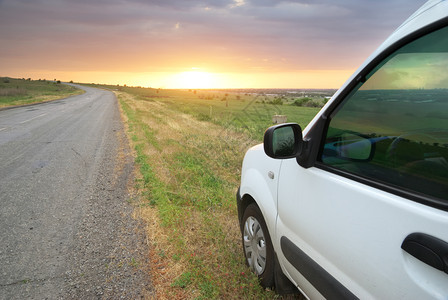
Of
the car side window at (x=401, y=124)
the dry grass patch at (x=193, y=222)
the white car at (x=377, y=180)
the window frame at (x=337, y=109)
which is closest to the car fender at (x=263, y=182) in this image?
the white car at (x=377, y=180)

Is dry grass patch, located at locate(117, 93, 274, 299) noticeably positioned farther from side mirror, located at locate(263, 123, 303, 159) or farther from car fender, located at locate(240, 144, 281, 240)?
side mirror, located at locate(263, 123, 303, 159)

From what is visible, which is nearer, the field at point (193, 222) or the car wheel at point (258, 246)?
the car wheel at point (258, 246)

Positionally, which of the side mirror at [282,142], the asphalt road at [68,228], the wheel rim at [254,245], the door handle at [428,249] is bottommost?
the asphalt road at [68,228]

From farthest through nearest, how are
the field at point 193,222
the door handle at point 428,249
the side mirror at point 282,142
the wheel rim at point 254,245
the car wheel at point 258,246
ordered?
the field at point 193,222 → the wheel rim at point 254,245 → the car wheel at point 258,246 → the side mirror at point 282,142 → the door handle at point 428,249

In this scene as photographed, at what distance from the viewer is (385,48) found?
1.40 meters

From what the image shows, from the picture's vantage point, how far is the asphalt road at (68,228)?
116 inches

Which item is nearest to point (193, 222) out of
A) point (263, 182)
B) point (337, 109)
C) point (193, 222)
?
point (193, 222)

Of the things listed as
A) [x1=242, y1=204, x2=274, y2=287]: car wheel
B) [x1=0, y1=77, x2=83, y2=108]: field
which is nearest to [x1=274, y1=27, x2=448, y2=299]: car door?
[x1=242, y1=204, x2=274, y2=287]: car wheel

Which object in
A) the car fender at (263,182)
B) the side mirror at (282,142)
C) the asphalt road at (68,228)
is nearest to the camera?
the side mirror at (282,142)

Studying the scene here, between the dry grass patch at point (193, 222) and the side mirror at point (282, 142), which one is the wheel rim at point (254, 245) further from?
the side mirror at point (282, 142)

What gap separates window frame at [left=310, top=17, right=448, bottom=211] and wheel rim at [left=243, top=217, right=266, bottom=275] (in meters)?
1.11

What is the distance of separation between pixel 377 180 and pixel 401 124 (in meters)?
0.35

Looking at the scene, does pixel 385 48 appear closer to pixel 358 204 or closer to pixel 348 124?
pixel 348 124

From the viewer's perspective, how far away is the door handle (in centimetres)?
103
